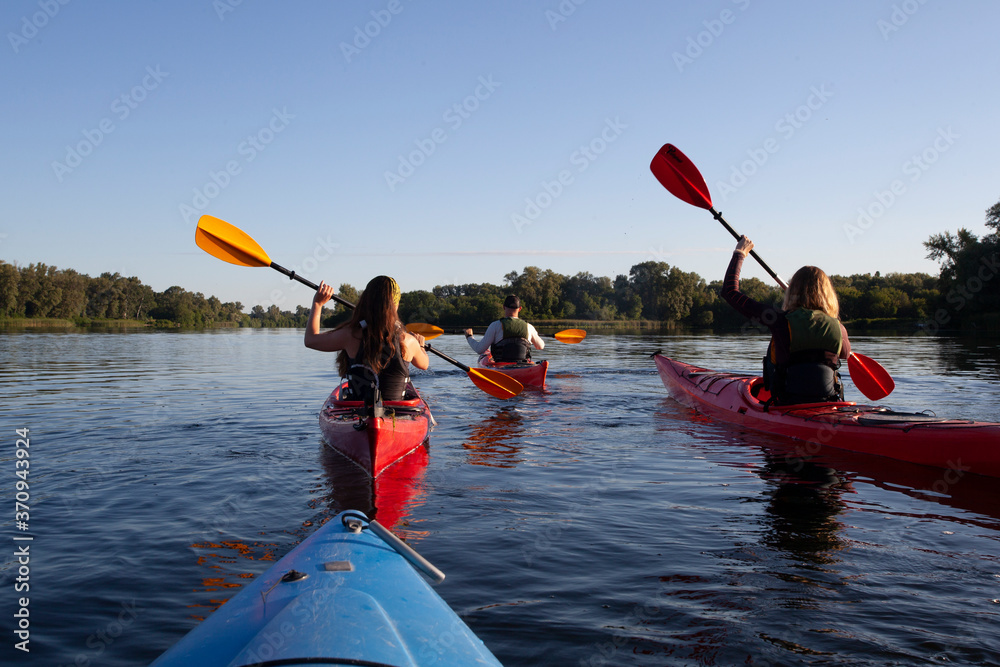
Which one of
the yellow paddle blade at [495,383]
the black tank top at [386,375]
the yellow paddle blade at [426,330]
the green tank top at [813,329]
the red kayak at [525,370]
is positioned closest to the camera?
the black tank top at [386,375]

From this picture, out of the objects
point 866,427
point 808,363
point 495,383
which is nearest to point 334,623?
point 866,427

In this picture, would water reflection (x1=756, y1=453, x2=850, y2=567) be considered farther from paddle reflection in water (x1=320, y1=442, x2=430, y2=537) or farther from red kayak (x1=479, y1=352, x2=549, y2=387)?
red kayak (x1=479, y1=352, x2=549, y2=387)

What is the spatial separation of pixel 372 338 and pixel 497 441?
2.54 m

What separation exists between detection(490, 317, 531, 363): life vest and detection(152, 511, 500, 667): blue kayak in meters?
9.47

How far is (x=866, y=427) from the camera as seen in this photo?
591 cm

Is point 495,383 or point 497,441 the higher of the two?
point 495,383

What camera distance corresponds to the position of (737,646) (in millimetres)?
2529

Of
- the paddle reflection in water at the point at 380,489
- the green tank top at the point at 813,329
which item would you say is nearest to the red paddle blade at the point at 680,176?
the green tank top at the point at 813,329

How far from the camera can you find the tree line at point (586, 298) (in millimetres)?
40031

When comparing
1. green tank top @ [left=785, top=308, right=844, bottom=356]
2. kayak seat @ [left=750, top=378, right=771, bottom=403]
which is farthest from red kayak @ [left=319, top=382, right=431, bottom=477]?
kayak seat @ [left=750, top=378, right=771, bottom=403]

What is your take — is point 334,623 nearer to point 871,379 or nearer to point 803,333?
point 803,333

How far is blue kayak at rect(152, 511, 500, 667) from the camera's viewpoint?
158cm

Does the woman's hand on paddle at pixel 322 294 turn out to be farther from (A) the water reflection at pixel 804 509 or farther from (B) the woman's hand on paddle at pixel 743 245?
(B) the woman's hand on paddle at pixel 743 245

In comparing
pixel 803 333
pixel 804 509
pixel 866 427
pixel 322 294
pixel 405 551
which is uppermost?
pixel 322 294
